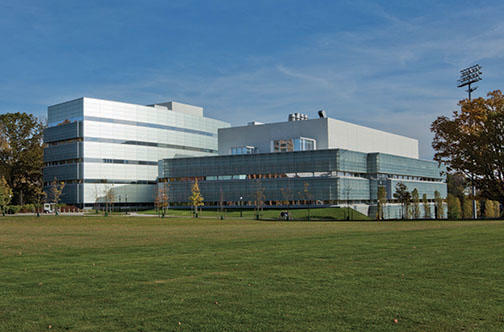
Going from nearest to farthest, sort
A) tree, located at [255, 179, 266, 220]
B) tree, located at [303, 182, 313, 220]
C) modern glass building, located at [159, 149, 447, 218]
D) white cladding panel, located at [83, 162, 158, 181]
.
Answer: tree, located at [255, 179, 266, 220] < tree, located at [303, 182, 313, 220] < modern glass building, located at [159, 149, 447, 218] < white cladding panel, located at [83, 162, 158, 181]

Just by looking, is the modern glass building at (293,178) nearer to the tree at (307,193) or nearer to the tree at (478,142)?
→ the tree at (307,193)

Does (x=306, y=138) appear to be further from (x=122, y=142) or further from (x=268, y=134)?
(x=122, y=142)

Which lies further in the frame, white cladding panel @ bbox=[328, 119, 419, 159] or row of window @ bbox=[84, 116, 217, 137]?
row of window @ bbox=[84, 116, 217, 137]

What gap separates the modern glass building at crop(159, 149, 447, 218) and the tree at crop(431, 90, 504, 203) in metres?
45.1

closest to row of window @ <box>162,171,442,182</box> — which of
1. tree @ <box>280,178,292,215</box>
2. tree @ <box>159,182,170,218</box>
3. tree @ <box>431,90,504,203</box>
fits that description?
tree @ <box>159,182,170,218</box>

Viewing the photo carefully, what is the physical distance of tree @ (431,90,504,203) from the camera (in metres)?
46.6

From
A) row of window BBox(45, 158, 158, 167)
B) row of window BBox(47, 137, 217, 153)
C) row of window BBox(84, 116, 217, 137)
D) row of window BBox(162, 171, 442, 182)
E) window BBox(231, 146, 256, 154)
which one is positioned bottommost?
row of window BBox(162, 171, 442, 182)

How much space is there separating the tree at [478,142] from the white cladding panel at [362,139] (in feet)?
189

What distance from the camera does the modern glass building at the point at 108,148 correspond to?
111 m

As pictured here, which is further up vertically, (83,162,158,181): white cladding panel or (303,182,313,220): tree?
(83,162,158,181): white cladding panel

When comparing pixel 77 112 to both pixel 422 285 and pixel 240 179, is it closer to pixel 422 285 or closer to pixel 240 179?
pixel 240 179

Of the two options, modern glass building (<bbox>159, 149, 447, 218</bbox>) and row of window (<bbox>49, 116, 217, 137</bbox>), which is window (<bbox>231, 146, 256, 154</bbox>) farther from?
row of window (<bbox>49, 116, 217, 137</bbox>)

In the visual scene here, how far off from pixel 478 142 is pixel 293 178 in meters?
56.2

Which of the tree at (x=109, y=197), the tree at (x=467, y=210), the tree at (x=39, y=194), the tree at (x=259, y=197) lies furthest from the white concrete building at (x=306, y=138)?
the tree at (x=39, y=194)
